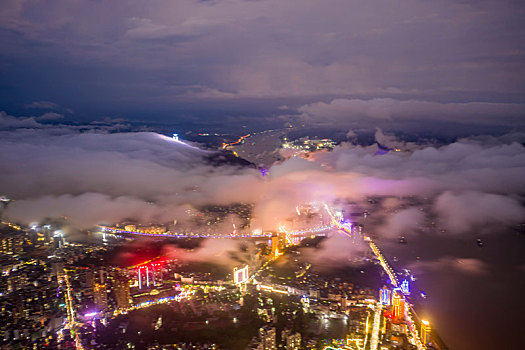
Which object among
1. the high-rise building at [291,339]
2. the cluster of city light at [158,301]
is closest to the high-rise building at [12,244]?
the cluster of city light at [158,301]

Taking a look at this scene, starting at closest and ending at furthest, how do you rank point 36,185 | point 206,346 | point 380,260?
point 206,346, point 380,260, point 36,185

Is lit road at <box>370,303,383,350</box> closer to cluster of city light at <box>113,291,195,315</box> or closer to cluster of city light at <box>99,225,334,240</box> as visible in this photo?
cluster of city light at <box>99,225,334,240</box>

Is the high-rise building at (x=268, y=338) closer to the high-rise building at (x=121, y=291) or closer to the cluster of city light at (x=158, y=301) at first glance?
the cluster of city light at (x=158, y=301)

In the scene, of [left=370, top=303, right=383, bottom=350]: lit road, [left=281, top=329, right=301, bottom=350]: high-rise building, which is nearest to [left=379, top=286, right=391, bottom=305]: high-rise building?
[left=370, top=303, right=383, bottom=350]: lit road

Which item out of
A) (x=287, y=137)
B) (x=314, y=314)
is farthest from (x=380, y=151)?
(x=314, y=314)

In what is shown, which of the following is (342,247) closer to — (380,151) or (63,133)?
(380,151)

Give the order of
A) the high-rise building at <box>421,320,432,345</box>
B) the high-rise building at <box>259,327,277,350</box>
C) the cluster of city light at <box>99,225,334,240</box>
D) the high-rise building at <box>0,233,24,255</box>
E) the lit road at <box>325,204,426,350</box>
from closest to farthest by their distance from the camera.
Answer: the high-rise building at <box>259,327,277,350</box>
the high-rise building at <box>421,320,432,345</box>
the lit road at <box>325,204,426,350</box>
the high-rise building at <box>0,233,24,255</box>
the cluster of city light at <box>99,225,334,240</box>

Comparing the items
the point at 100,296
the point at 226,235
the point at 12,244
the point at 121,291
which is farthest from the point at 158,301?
the point at 12,244

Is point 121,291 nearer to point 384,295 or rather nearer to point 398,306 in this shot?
point 384,295
